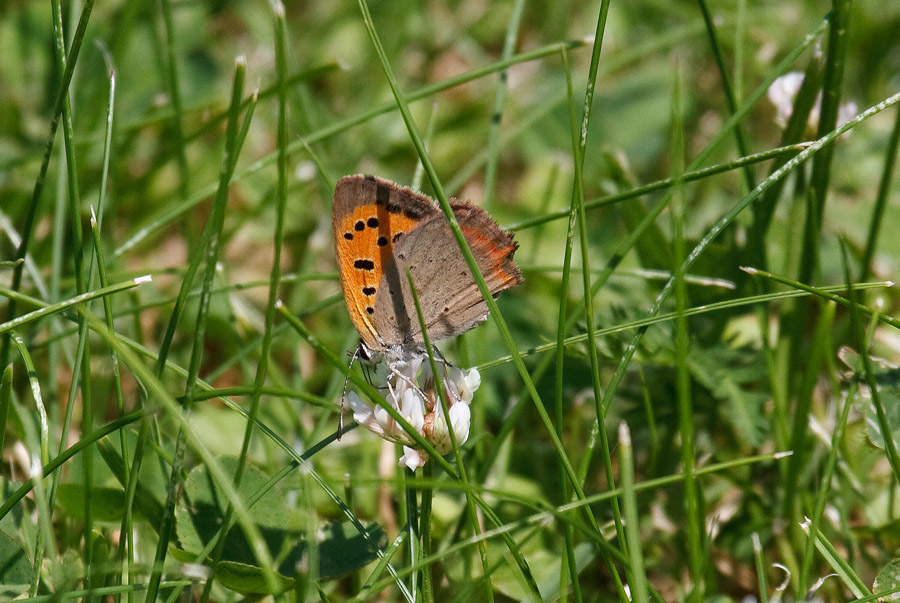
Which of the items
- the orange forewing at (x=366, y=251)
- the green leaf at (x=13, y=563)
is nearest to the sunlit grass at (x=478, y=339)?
the green leaf at (x=13, y=563)

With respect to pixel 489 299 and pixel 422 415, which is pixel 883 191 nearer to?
pixel 489 299

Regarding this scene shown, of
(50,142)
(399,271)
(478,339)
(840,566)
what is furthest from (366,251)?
(840,566)

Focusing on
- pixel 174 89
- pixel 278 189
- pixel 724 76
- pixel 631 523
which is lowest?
pixel 631 523

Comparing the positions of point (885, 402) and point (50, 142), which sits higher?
point (50, 142)

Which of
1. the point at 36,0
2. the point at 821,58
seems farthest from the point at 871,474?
the point at 36,0

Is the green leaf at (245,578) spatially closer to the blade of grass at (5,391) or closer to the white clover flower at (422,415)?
the white clover flower at (422,415)

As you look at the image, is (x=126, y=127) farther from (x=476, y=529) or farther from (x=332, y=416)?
(x=476, y=529)
